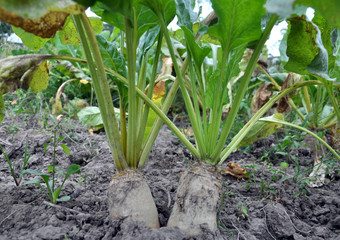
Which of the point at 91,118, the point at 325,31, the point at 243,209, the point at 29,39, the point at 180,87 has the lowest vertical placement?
the point at 91,118

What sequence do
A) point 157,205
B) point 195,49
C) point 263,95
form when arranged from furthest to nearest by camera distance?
point 263,95
point 157,205
point 195,49

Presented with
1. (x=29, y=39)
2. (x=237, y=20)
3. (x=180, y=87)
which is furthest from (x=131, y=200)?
(x=29, y=39)

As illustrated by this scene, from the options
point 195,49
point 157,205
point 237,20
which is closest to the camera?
point 237,20

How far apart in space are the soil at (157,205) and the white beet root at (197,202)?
0.04m

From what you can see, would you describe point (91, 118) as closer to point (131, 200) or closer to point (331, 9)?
point (131, 200)

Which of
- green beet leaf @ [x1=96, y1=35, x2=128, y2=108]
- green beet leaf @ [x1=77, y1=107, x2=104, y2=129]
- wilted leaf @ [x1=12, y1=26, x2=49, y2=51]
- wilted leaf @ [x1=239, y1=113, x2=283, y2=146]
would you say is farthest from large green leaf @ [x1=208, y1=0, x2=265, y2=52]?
green beet leaf @ [x1=77, y1=107, x2=104, y2=129]

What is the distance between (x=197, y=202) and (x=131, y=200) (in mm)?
233

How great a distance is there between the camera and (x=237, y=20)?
938 millimetres

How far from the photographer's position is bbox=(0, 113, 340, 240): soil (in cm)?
92

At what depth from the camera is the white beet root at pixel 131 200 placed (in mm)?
970

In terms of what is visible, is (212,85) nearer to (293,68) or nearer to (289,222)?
(293,68)

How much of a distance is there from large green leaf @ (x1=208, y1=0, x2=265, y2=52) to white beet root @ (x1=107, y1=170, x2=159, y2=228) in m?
0.61

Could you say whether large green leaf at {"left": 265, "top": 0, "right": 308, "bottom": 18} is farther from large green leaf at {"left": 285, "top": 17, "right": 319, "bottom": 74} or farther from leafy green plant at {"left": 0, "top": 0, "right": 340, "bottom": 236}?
large green leaf at {"left": 285, "top": 17, "right": 319, "bottom": 74}

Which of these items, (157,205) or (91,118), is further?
(91,118)
